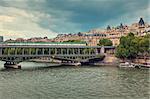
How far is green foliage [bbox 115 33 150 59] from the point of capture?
7325 centimetres

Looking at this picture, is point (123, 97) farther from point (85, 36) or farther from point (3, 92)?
point (85, 36)

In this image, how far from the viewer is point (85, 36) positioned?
144000 mm

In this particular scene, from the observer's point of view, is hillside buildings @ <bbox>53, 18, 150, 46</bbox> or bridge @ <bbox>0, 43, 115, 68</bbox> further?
hillside buildings @ <bbox>53, 18, 150, 46</bbox>

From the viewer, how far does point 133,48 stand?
75.2m

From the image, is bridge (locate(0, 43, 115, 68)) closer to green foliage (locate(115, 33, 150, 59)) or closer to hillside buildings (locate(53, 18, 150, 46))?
green foliage (locate(115, 33, 150, 59))

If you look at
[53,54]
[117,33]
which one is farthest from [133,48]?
[117,33]

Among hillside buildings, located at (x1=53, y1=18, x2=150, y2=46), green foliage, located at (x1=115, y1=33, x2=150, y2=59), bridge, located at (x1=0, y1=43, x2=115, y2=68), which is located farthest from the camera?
hillside buildings, located at (x1=53, y1=18, x2=150, y2=46)

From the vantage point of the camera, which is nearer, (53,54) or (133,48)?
(133,48)

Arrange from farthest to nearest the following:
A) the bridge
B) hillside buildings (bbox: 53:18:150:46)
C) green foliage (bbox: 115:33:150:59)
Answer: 1. hillside buildings (bbox: 53:18:150:46)
2. green foliage (bbox: 115:33:150:59)
3. the bridge

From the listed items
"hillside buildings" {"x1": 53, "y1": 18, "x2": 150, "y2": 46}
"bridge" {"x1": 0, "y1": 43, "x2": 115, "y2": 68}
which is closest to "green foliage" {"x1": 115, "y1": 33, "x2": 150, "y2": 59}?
"bridge" {"x1": 0, "y1": 43, "x2": 115, "y2": 68}

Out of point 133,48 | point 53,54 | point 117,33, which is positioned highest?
point 117,33

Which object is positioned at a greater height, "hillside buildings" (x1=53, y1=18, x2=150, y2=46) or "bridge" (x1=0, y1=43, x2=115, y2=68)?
"hillside buildings" (x1=53, y1=18, x2=150, y2=46)

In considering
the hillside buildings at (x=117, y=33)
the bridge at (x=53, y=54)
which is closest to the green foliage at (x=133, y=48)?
the bridge at (x=53, y=54)

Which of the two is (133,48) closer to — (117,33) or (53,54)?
(53,54)
